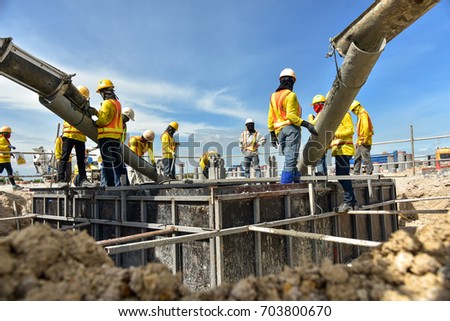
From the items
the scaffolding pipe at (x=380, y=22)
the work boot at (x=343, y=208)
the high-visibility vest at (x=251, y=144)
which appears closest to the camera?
the scaffolding pipe at (x=380, y=22)

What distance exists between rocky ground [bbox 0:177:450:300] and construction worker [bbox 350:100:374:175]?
6.01 m

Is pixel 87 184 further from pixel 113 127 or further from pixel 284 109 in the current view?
pixel 284 109

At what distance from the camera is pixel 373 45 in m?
4.16

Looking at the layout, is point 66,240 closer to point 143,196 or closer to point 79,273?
point 79,273

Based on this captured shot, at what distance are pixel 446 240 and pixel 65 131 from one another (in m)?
5.89

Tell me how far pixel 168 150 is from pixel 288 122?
5831 millimetres

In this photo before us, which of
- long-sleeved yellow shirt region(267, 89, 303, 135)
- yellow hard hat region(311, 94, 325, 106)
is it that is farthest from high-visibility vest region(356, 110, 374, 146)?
long-sleeved yellow shirt region(267, 89, 303, 135)

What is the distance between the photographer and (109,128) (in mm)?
5484

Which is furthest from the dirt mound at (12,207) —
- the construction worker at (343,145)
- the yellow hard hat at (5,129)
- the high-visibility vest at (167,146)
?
the construction worker at (343,145)

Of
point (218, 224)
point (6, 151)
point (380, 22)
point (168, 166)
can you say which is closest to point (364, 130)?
point (380, 22)

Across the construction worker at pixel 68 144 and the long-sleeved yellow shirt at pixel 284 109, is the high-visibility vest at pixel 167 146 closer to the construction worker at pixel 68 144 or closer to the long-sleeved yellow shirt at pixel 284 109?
the construction worker at pixel 68 144

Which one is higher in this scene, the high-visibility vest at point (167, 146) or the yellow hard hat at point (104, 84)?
the yellow hard hat at point (104, 84)

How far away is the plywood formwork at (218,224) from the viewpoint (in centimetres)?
332

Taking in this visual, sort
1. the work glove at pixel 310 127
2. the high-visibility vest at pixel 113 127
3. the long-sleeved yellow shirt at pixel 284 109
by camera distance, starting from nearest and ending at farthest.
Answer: the long-sleeved yellow shirt at pixel 284 109 < the work glove at pixel 310 127 < the high-visibility vest at pixel 113 127
